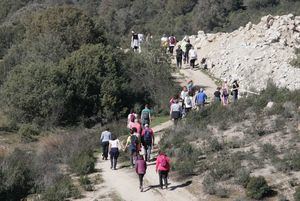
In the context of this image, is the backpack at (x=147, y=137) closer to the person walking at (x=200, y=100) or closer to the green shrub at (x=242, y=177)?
the green shrub at (x=242, y=177)

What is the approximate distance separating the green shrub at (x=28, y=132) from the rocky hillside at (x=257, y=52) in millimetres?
12839

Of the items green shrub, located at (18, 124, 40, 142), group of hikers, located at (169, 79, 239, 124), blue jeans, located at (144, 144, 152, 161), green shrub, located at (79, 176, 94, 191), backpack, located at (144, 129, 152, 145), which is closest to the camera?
green shrub, located at (79, 176, 94, 191)

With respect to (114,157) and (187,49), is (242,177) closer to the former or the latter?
(114,157)

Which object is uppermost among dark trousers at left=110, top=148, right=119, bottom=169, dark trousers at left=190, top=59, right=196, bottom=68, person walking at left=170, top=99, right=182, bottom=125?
dark trousers at left=190, top=59, right=196, bottom=68

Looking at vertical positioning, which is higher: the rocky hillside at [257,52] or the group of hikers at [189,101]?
the rocky hillside at [257,52]

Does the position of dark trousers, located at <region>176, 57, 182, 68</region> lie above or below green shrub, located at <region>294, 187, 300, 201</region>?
above

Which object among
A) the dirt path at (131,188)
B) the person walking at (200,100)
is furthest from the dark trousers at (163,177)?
the person walking at (200,100)

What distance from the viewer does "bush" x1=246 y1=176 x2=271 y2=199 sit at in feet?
68.0

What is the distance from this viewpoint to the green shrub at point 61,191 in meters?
22.0

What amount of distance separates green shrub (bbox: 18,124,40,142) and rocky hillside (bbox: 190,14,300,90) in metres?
12.8

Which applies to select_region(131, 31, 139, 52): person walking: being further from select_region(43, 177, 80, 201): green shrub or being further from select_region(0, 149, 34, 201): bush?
select_region(43, 177, 80, 201): green shrub

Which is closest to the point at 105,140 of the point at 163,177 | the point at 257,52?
the point at 163,177

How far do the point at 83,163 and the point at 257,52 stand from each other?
66.9 feet

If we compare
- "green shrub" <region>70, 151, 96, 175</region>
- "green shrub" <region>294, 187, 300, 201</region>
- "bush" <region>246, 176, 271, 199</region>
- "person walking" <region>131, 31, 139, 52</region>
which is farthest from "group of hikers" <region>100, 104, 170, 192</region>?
"person walking" <region>131, 31, 139, 52</region>
